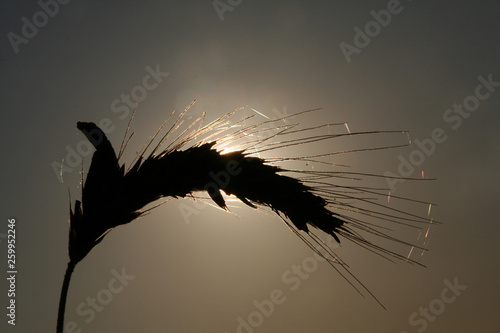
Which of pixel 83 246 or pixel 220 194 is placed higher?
pixel 83 246

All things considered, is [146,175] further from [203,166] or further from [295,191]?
[295,191]

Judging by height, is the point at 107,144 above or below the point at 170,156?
above

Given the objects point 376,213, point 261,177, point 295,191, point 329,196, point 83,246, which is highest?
point 83,246

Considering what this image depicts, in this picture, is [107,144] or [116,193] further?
[107,144]

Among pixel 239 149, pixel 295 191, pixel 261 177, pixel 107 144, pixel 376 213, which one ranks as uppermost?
pixel 107 144

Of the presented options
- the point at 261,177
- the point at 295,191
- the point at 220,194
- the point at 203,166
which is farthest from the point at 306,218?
the point at 203,166

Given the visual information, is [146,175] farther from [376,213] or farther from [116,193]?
[376,213]

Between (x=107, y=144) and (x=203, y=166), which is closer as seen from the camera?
(x=203, y=166)

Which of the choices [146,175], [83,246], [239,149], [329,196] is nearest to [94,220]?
[83,246]
